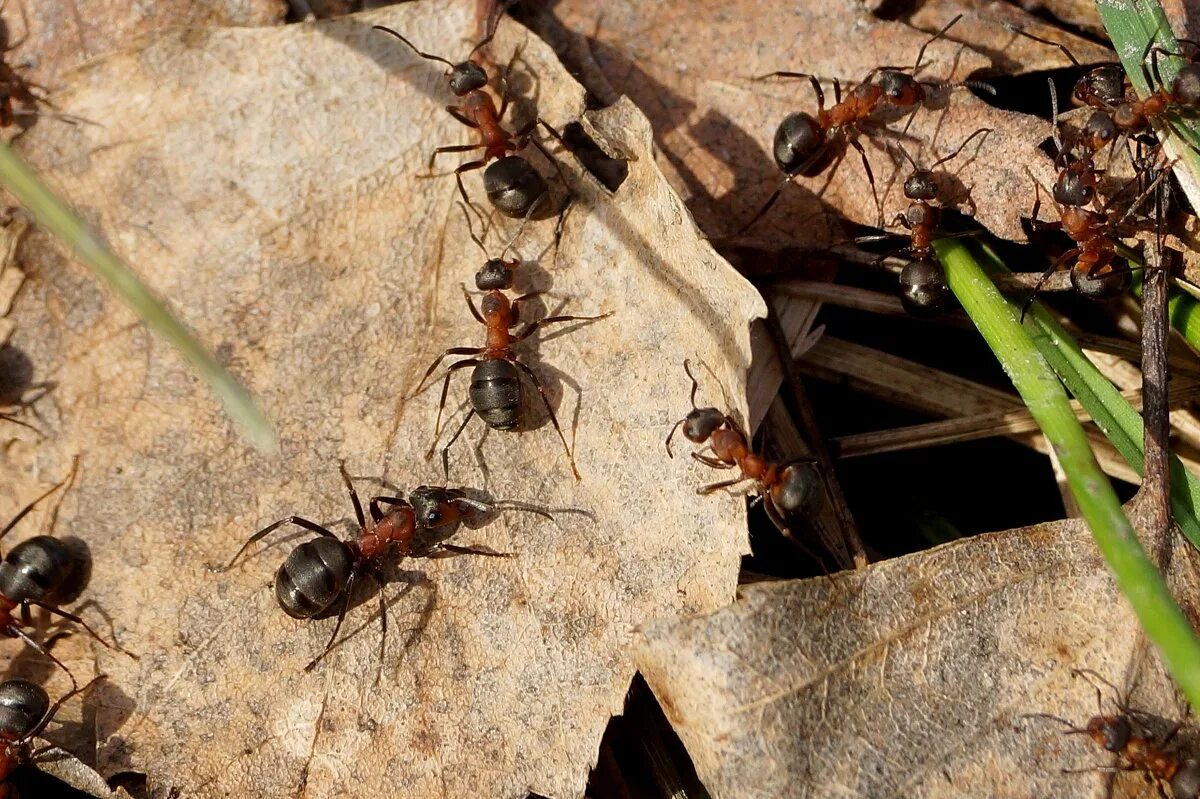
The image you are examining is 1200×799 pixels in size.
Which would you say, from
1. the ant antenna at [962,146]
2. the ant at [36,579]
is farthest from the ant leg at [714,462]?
the ant at [36,579]

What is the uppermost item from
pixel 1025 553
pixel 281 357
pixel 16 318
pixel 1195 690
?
pixel 16 318

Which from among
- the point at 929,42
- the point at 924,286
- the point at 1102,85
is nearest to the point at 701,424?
the point at 924,286

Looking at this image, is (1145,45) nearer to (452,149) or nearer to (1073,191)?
(1073,191)

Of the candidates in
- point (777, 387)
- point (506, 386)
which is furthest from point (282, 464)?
point (777, 387)

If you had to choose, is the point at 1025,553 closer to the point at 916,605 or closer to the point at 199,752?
the point at 916,605

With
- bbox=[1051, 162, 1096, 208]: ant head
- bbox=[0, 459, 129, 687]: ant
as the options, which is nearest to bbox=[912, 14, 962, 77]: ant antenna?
bbox=[1051, 162, 1096, 208]: ant head

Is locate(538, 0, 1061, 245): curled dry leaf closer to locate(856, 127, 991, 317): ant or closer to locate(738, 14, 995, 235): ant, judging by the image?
locate(738, 14, 995, 235): ant
